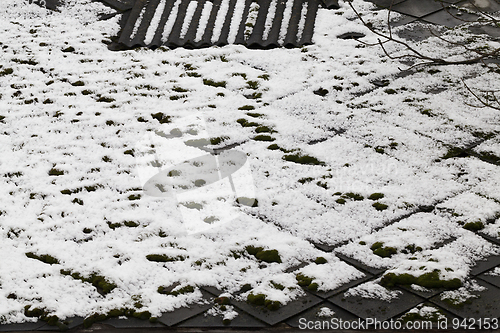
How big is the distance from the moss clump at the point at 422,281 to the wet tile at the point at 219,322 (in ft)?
2.05

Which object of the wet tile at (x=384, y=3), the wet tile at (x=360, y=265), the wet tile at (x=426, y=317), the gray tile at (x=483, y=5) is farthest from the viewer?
the wet tile at (x=384, y=3)

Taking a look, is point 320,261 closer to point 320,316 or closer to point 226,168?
point 320,316

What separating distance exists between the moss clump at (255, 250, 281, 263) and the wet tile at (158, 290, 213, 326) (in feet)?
1.29

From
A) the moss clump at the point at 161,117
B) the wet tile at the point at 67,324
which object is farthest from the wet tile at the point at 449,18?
the wet tile at the point at 67,324

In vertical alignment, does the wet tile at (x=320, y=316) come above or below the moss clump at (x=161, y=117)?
below

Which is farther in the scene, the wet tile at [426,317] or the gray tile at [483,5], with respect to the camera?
the gray tile at [483,5]

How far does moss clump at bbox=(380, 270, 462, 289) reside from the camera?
9.23 ft

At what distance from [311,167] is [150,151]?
1057mm

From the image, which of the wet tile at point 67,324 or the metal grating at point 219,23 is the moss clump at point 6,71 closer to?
the metal grating at point 219,23

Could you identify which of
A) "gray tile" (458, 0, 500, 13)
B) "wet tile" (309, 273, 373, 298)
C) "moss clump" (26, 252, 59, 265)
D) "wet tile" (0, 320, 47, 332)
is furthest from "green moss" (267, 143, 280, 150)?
"gray tile" (458, 0, 500, 13)

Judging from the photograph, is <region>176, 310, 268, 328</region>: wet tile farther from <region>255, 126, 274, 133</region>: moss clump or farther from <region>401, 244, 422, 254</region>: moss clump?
<region>255, 126, 274, 133</region>: moss clump

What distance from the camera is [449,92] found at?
4457mm

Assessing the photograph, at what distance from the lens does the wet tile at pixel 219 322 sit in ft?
8.86

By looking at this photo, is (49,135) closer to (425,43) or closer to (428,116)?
(428,116)
